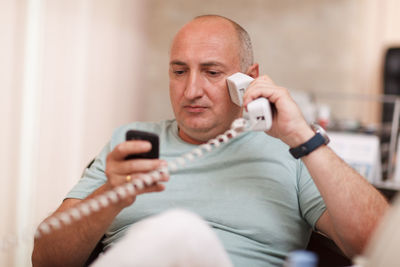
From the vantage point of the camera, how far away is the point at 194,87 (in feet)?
4.02

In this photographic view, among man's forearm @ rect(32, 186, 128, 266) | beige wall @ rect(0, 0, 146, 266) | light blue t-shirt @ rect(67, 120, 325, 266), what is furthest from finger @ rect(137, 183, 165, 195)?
beige wall @ rect(0, 0, 146, 266)

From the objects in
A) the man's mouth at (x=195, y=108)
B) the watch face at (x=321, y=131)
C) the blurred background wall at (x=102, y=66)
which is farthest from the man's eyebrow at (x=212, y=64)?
the blurred background wall at (x=102, y=66)

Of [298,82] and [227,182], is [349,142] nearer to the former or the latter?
[227,182]

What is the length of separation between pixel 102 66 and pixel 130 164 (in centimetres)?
166

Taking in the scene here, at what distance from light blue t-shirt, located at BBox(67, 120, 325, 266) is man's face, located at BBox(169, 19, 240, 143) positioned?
0.10 metres

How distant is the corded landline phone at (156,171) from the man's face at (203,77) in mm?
53

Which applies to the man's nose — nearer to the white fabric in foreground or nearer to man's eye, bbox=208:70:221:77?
man's eye, bbox=208:70:221:77

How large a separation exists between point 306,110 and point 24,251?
1747 mm

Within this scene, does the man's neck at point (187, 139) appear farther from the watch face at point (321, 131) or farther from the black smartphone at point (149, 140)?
the black smartphone at point (149, 140)

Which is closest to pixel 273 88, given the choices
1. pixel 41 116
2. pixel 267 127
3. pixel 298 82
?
pixel 267 127

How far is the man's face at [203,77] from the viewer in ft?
4.09

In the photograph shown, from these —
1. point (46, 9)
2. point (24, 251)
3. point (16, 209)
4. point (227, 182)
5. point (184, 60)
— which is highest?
point (46, 9)

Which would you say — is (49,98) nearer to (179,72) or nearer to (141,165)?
(179,72)

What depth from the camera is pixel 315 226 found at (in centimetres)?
111
